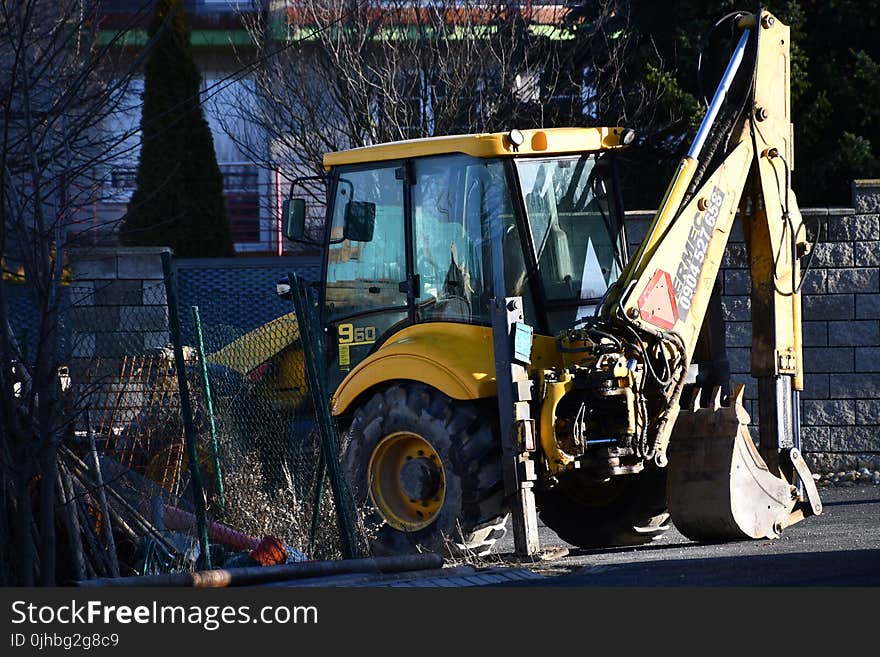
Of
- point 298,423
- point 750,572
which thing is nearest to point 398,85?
point 298,423

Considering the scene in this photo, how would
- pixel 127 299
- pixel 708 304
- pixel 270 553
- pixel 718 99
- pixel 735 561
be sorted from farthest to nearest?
pixel 127 299 < pixel 708 304 < pixel 718 99 < pixel 270 553 < pixel 735 561

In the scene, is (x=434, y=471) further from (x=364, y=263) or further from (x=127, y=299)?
(x=127, y=299)

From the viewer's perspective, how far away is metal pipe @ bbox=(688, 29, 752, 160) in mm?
8805

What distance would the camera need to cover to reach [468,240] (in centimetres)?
883

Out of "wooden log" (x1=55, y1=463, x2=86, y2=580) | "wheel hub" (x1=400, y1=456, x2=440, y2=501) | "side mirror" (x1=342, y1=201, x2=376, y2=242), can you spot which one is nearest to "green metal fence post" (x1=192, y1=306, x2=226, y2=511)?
"side mirror" (x1=342, y1=201, x2=376, y2=242)

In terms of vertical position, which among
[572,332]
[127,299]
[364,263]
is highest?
[364,263]

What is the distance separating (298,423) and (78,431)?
2146 millimetres

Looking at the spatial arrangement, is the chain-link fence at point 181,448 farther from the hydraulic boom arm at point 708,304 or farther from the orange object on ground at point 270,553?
the hydraulic boom arm at point 708,304

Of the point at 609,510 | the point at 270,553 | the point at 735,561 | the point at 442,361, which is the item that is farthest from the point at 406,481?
the point at 735,561

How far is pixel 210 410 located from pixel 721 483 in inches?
141

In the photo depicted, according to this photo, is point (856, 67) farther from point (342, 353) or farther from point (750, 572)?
point (750, 572)

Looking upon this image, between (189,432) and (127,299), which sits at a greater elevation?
(127,299)

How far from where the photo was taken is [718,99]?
8.88m

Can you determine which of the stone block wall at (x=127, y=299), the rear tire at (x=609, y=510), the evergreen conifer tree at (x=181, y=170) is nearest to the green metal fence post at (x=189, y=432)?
the rear tire at (x=609, y=510)
